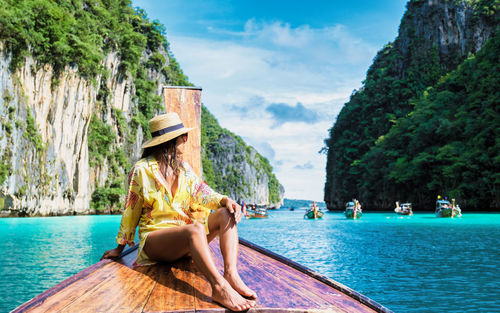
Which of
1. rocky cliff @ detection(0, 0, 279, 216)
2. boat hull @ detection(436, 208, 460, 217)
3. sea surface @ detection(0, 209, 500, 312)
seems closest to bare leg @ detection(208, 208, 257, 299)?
sea surface @ detection(0, 209, 500, 312)

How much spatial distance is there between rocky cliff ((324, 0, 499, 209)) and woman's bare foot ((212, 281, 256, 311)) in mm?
33456

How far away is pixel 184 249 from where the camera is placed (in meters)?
2.52

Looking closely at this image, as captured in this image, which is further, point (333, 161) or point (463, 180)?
point (333, 161)

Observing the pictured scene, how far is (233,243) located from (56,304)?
0.95 meters

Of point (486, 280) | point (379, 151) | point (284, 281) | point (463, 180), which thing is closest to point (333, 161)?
point (379, 151)

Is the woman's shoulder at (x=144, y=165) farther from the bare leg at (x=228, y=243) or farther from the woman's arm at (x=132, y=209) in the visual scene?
the bare leg at (x=228, y=243)

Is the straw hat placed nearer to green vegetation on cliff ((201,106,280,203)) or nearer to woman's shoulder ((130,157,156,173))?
woman's shoulder ((130,157,156,173))

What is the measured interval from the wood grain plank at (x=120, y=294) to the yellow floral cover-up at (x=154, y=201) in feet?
0.93

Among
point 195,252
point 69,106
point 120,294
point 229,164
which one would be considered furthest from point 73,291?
point 229,164

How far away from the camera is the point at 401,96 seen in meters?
47.4

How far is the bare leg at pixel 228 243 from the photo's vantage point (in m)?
2.13

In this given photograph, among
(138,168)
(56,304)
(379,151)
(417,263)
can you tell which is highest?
(379,151)

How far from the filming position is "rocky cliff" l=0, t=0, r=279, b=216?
21938 millimetres

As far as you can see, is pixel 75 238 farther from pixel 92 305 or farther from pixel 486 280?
pixel 92 305
